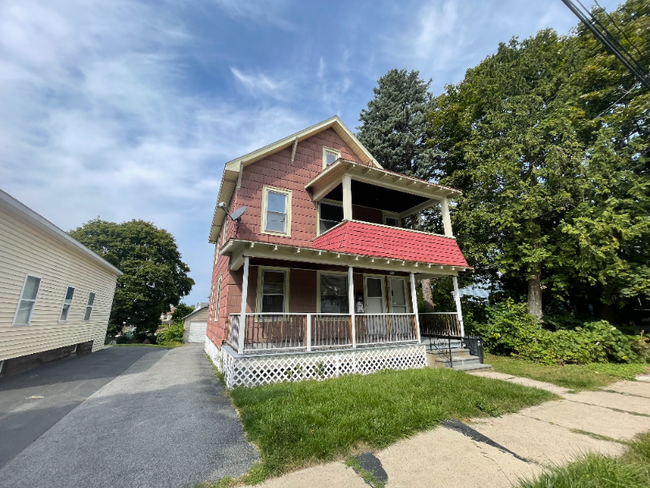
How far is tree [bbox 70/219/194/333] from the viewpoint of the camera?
89.0 feet

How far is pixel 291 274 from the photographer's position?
9.78 meters

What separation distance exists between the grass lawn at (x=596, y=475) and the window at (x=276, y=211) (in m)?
8.77

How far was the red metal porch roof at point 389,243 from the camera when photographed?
9.10 metres

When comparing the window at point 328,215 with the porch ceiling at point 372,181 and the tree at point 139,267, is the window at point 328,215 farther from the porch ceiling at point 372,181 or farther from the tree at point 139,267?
the tree at point 139,267

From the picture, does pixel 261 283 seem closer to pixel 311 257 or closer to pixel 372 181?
pixel 311 257

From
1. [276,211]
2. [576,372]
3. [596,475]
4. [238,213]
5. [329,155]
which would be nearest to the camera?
[596,475]

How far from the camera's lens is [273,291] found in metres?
9.55

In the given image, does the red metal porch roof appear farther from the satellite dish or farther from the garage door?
the garage door

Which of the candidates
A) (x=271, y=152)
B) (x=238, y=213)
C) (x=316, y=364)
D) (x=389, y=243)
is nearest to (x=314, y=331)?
(x=316, y=364)

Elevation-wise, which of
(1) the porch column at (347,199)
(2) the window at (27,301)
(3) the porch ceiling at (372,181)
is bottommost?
(2) the window at (27,301)

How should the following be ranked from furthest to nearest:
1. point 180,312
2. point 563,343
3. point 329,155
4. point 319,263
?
point 180,312
point 329,155
point 563,343
point 319,263

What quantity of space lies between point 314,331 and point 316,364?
1.08 meters

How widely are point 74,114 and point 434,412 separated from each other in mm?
12488

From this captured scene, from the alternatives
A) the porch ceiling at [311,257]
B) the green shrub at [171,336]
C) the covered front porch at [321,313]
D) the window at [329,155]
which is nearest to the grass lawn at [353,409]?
the covered front porch at [321,313]
